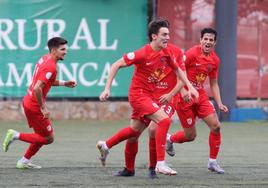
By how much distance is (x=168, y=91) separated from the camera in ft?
36.9

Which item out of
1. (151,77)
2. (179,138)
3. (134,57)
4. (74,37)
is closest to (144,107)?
(151,77)

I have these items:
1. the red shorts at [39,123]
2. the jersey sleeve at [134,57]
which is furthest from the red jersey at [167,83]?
the red shorts at [39,123]

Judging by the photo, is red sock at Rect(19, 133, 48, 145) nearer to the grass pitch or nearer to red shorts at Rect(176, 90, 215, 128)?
A: the grass pitch

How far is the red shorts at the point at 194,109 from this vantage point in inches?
482

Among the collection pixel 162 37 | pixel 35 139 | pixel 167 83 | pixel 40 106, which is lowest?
pixel 35 139

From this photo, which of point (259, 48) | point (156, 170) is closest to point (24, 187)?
point (156, 170)

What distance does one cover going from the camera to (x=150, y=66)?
1104cm

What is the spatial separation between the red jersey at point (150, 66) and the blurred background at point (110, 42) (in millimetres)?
10065

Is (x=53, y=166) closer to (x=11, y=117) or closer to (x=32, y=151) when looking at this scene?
(x=32, y=151)

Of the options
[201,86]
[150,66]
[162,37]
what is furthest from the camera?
[201,86]

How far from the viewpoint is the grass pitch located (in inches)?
419

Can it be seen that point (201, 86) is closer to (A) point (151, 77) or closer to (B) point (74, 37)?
(A) point (151, 77)

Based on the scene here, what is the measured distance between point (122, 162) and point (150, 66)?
250cm

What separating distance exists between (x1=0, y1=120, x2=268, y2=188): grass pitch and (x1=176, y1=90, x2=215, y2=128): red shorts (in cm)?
65
